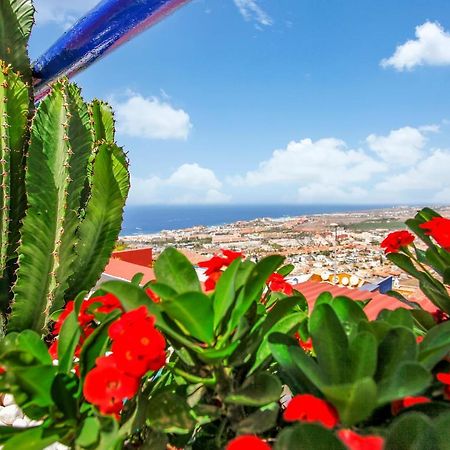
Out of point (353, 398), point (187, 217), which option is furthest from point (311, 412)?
point (187, 217)

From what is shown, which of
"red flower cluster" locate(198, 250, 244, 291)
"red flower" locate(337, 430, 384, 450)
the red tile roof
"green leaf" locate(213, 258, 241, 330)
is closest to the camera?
"red flower" locate(337, 430, 384, 450)

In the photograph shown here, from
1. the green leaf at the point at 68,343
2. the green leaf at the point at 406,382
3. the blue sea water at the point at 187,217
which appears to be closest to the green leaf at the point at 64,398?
the green leaf at the point at 68,343

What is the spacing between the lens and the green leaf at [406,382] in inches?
18.2

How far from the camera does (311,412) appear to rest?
1.53 ft

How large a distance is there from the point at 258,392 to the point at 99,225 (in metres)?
1.77

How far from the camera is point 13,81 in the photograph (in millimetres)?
2053

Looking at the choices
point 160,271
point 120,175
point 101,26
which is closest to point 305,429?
point 160,271

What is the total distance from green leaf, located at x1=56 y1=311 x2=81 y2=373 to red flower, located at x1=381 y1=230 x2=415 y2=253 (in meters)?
0.79

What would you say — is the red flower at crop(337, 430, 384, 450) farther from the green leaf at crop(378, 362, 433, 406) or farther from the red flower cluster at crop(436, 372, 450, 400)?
the red flower cluster at crop(436, 372, 450, 400)

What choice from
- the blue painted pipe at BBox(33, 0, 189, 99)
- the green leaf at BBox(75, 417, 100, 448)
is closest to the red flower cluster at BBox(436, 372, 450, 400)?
the green leaf at BBox(75, 417, 100, 448)

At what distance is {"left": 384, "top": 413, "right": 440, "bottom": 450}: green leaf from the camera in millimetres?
444

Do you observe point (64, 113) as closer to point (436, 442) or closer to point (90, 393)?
point (90, 393)

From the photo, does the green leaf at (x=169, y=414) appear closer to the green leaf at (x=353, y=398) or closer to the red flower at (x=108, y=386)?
the red flower at (x=108, y=386)

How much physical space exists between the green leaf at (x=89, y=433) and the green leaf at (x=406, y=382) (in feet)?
1.29
